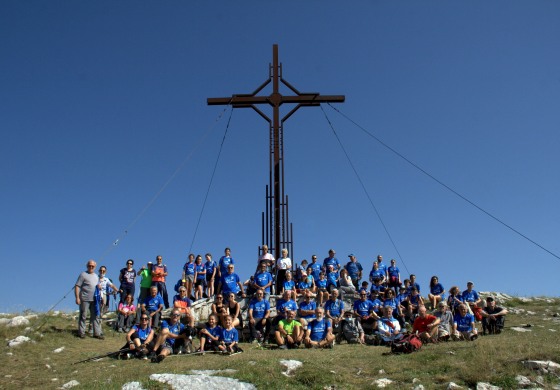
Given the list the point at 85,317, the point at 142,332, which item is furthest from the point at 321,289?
the point at 85,317

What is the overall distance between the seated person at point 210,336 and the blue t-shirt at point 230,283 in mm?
3276

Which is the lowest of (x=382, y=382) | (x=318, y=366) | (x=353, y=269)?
(x=382, y=382)

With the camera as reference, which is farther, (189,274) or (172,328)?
(189,274)

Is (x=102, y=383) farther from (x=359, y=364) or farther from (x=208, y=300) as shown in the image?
(x=208, y=300)

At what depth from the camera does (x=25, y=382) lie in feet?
29.6

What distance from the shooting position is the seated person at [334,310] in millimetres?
13336

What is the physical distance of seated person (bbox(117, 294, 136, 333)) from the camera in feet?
47.7

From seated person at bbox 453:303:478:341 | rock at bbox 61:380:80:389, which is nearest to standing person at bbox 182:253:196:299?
rock at bbox 61:380:80:389

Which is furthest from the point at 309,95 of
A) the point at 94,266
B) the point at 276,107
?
the point at 94,266

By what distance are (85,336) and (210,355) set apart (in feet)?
14.6

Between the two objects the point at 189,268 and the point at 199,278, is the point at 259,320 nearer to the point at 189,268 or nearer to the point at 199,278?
the point at 199,278

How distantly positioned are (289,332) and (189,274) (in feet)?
14.9

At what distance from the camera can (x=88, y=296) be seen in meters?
12.9

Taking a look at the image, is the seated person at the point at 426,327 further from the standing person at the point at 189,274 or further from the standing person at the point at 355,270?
the standing person at the point at 189,274
